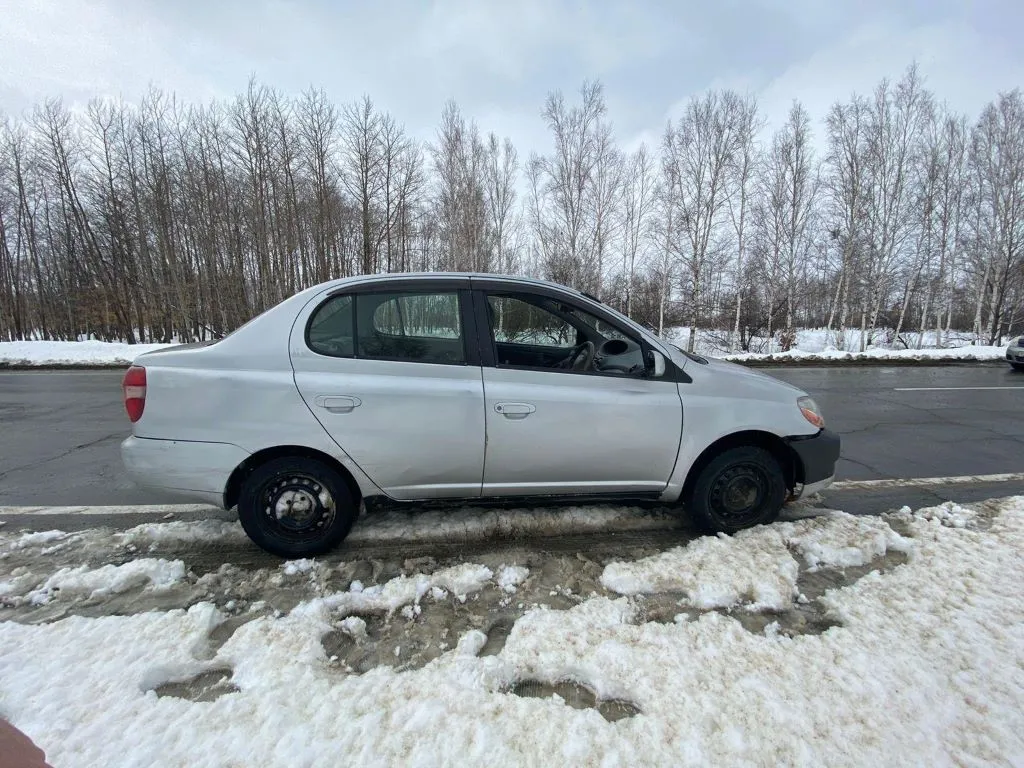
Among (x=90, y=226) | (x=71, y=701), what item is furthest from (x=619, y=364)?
(x=90, y=226)

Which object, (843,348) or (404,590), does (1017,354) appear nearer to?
(843,348)

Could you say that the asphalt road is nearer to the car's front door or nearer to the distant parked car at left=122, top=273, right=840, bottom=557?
the distant parked car at left=122, top=273, right=840, bottom=557

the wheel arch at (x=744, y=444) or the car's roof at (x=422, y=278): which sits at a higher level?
the car's roof at (x=422, y=278)

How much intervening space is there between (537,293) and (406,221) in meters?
23.5

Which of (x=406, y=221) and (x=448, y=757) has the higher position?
(x=406, y=221)

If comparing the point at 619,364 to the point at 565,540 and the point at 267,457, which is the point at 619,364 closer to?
the point at 565,540

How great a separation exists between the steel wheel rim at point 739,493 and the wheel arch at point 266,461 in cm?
249

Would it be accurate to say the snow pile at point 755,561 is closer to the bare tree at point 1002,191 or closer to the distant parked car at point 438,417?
the distant parked car at point 438,417

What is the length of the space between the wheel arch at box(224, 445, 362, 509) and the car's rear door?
169mm

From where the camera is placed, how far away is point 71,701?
178 cm

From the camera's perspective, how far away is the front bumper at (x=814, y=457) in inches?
126

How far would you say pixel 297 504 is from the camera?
9.43ft

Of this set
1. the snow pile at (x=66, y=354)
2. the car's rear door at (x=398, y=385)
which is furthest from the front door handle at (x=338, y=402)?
the snow pile at (x=66, y=354)

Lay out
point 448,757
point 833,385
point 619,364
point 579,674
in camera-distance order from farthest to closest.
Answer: point 833,385
point 619,364
point 579,674
point 448,757
